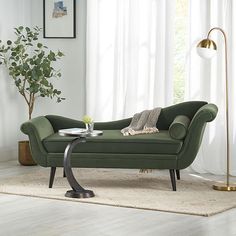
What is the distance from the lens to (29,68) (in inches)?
308

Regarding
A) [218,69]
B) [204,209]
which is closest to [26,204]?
[204,209]

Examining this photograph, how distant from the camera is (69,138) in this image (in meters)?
6.29

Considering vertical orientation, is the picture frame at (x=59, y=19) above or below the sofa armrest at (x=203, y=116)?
above

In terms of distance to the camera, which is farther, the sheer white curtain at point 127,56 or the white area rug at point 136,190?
the sheer white curtain at point 127,56

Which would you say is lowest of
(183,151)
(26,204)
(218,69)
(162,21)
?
(26,204)

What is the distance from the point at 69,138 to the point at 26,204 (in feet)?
3.32

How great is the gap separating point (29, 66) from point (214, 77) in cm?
226

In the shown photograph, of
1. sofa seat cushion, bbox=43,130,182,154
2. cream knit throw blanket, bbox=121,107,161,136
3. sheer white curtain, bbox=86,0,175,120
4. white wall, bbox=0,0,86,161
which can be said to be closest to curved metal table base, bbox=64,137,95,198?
sofa seat cushion, bbox=43,130,182,154

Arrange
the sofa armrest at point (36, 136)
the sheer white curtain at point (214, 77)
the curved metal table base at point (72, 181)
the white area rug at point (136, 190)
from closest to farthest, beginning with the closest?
the white area rug at point (136, 190) → the curved metal table base at point (72, 181) → the sofa armrest at point (36, 136) → the sheer white curtain at point (214, 77)

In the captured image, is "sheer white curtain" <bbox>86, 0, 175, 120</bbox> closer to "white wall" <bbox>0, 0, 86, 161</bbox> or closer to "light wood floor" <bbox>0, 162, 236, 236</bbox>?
"white wall" <bbox>0, 0, 86, 161</bbox>

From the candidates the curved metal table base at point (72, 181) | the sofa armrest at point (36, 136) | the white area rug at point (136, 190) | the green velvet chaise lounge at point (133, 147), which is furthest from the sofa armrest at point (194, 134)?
the sofa armrest at point (36, 136)

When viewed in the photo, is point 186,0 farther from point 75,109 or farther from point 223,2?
point 75,109

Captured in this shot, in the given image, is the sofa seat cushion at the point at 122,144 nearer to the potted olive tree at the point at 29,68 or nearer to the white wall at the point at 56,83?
the potted olive tree at the point at 29,68

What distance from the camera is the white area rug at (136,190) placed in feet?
17.6
